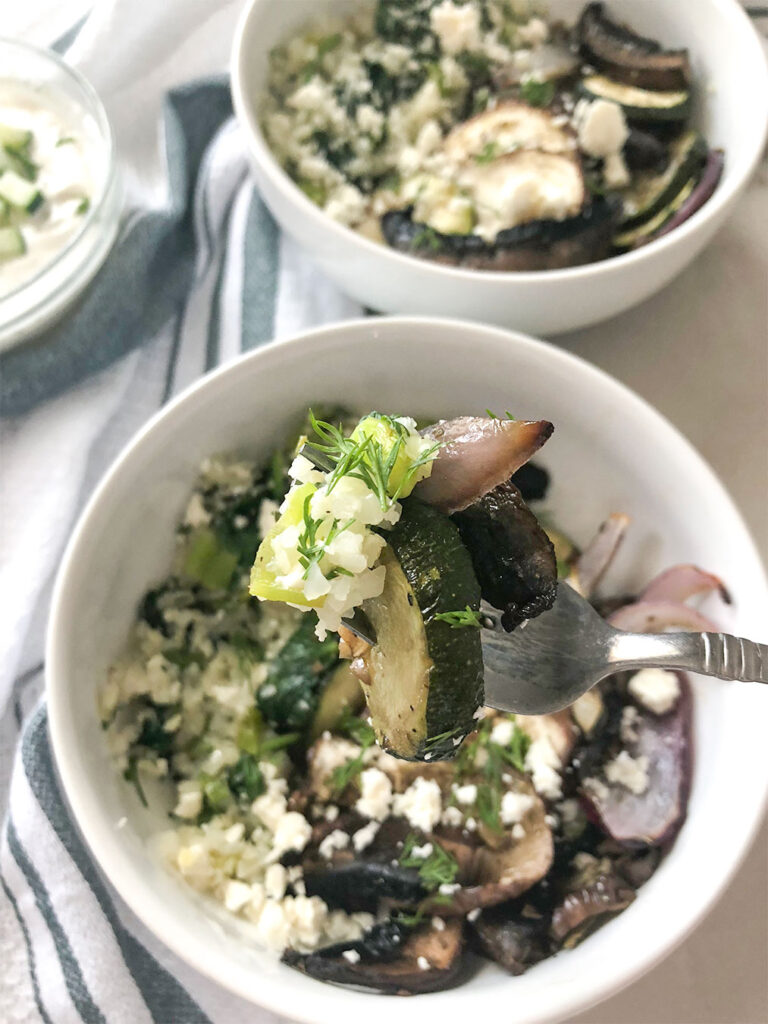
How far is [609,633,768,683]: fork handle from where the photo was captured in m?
0.77

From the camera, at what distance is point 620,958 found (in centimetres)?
85

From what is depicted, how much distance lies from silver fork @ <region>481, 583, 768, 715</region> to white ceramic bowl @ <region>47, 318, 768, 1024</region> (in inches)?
7.3

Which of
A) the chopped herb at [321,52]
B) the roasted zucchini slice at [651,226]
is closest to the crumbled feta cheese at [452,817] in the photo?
the roasted zucchini slice at [651,226]

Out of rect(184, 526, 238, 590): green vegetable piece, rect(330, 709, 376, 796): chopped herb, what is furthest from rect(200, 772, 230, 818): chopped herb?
rect(184, 526, 238, 590): green vegetable piece

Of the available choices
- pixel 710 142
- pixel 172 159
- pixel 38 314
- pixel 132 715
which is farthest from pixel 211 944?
pixel 710 142

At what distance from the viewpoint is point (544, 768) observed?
99 centimetres

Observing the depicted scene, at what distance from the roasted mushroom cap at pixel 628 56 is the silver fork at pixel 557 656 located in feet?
2.62

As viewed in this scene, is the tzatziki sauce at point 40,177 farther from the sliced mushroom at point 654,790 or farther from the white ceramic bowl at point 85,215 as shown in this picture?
the sliced mushroom at point 654,790

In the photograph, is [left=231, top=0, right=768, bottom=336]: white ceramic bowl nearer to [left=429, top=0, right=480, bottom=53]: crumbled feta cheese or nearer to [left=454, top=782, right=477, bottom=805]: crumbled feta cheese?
[left=429, top=0, right=480, bottom=53]: crumbled feta cheese

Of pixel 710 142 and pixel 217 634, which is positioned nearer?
pixel 217 634

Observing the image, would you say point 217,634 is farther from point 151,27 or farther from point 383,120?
point 151,27

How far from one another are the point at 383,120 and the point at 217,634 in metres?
0.73

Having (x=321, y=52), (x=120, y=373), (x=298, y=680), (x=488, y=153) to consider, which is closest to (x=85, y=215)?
(x=120, y=373)

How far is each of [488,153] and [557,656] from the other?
68 cm
